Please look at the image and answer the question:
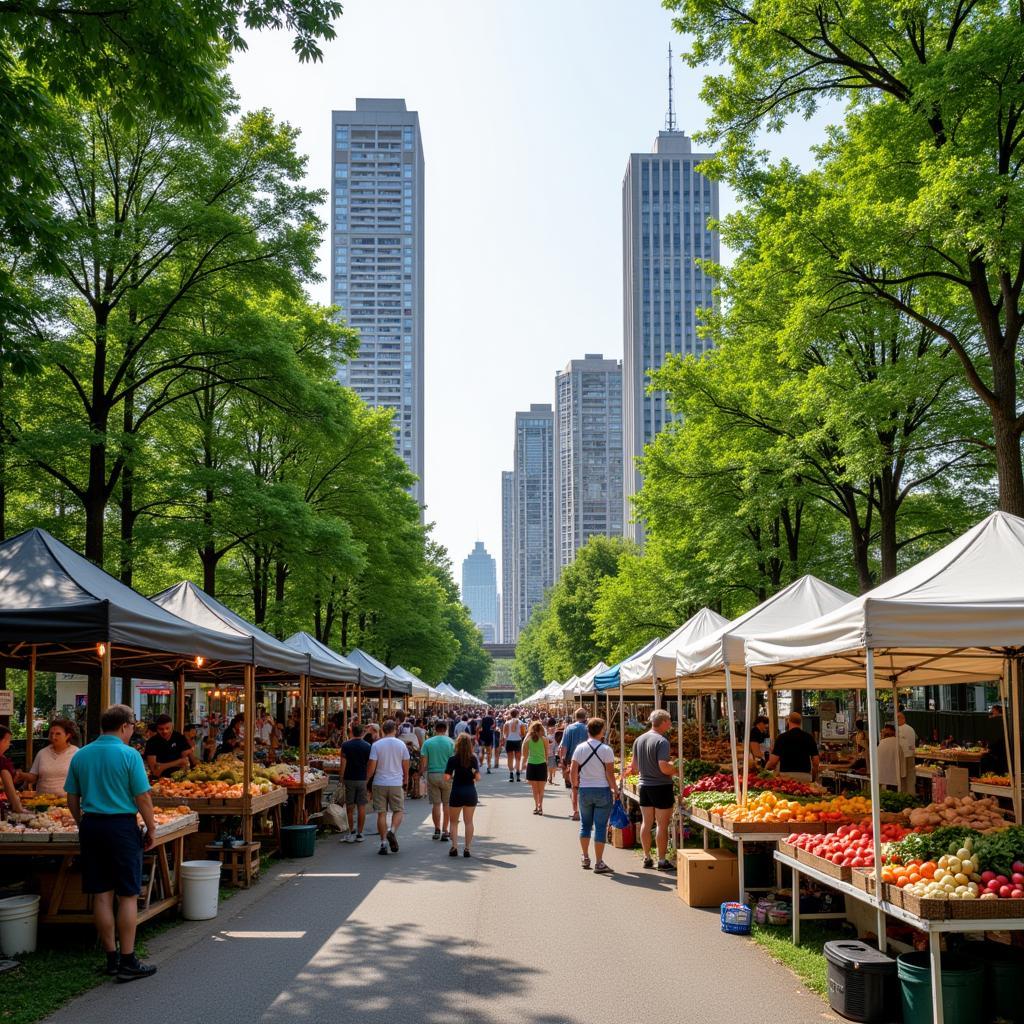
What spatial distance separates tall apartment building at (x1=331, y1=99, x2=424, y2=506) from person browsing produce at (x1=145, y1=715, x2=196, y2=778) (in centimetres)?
16447

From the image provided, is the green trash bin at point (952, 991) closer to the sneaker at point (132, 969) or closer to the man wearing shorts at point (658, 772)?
the sneaker at point (132, 969)

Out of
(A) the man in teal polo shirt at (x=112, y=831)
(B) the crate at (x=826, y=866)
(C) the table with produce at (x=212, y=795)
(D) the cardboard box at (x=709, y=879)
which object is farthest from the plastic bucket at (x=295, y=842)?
(B) the crate at (x=826, y=866)

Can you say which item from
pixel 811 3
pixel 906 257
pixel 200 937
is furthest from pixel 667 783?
pixel 811 3

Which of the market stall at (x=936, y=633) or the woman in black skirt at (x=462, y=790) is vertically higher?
the market stall at (x=936, y=633)

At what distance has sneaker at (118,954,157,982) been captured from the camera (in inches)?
303

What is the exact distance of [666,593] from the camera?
127 feet

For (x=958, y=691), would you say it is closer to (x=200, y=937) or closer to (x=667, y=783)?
(x=667, y=783)

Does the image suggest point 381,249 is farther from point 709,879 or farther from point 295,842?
point 709,879

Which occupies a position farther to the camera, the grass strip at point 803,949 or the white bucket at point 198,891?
the white bucket at point 198,891

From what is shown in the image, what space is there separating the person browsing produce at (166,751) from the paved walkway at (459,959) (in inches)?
100

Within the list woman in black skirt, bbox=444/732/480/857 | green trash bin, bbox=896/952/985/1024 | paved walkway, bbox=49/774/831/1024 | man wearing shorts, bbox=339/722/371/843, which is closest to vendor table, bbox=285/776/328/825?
man wearing shorts, bbox=339/722/371/843

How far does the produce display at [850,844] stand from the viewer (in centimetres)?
784

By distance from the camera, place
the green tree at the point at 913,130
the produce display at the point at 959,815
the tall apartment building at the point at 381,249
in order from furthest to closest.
→ the tall apartment building at the point at 381,249
the green tree at the point at 913,130
the produce display at the point at 959,815

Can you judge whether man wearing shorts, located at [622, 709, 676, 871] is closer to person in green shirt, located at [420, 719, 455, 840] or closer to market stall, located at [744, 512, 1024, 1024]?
market stall, located at [744, 512, 1024, 1024]
